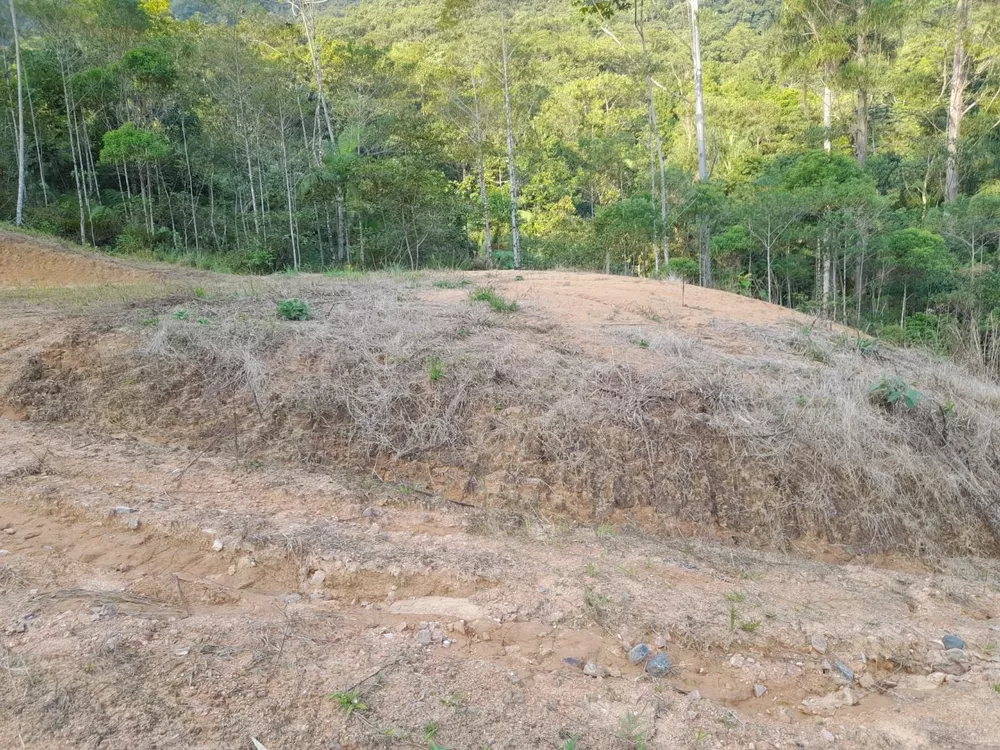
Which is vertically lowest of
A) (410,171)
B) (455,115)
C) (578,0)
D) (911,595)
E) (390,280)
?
(911,595)

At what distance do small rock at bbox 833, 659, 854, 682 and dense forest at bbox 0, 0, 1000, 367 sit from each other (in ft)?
36.5

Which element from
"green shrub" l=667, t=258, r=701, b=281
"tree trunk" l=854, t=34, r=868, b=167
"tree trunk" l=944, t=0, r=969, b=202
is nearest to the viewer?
"green shrub" l=667, t=258, r=701, b=281

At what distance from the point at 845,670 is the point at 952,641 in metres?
0.54

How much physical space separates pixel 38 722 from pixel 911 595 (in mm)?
3403

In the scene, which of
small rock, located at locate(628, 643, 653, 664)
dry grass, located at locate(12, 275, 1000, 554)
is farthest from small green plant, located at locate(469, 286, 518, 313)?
small rock, located at locate(628, 643, 653, 664)

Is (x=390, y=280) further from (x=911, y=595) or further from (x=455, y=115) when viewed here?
(x=455, y=115)

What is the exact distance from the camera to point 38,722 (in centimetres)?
174

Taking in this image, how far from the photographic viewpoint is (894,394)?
14.8ft

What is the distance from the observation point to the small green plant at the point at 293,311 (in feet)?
18.3

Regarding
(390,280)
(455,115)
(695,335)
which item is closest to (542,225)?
(455,115)

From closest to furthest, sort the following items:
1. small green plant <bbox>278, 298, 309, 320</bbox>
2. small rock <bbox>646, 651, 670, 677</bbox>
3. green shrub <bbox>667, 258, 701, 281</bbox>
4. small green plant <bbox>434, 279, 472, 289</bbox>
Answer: small rock <bbox>646, 651, 670, 677</bbox>
small green plant <bbox>278, 298, 309, 320</bbox>
small green plant <bbox>434, 279, 472, 289</bbox>
green shrub <bbox>667, 258, 701, 281</bbox>

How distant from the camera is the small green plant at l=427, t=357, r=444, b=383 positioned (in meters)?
4.46

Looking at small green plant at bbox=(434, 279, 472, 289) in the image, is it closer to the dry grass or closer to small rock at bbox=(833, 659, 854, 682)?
the dry grass

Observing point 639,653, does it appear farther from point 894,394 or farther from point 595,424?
point 894,394
